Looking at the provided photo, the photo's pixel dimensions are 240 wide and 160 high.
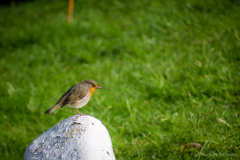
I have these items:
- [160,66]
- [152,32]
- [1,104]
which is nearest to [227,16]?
[152,32]

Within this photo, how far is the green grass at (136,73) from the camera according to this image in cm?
300

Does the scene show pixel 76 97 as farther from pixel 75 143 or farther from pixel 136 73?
pixel 136 73

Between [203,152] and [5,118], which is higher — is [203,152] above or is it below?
above

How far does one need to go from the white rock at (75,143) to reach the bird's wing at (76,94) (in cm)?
42

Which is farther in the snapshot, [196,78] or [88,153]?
[196,78]

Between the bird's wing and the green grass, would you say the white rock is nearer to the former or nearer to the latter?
the bird's wing

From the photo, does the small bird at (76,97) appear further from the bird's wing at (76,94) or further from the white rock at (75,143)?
the white rock at (75,143)

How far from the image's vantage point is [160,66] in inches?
179

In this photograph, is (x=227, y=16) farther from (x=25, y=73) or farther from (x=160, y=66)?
(x=25, y=73)

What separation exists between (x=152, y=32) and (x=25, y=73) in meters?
3.59

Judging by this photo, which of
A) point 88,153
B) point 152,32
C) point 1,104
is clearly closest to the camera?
point 88,153

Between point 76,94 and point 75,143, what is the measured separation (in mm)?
821

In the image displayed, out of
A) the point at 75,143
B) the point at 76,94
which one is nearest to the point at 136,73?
the point at 76,94

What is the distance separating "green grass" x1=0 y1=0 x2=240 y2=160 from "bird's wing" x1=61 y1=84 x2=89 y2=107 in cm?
82
